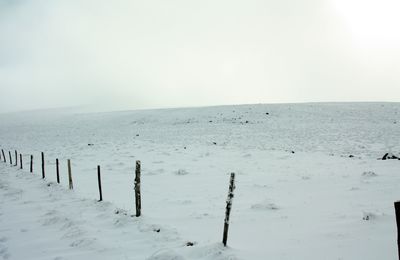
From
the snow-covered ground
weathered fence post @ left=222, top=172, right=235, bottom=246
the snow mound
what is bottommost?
the snow-covered ground

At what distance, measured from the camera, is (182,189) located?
515 inches

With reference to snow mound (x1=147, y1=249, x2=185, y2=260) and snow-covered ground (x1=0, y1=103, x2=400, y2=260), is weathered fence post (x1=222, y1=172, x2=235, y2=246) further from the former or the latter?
snow mound (x1=147, y1=249, x2=185, y2=260)

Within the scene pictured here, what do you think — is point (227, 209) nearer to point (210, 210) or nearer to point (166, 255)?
point (166, 255)

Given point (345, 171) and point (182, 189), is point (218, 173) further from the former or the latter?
point (345, 171)

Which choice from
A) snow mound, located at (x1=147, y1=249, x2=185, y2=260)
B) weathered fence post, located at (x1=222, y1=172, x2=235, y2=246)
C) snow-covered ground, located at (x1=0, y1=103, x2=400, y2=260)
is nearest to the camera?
snow mound, located at (x1=147, y1=249, x2=185, y2=260)

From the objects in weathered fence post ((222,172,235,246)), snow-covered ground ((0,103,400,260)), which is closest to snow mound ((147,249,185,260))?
snow-covered ground ((0,103,400,260))

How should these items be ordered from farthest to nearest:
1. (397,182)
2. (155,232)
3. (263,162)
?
(263,162)
(397,182)
(155,232)

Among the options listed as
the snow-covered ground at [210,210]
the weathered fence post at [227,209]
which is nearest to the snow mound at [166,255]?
the snow-covered ground at [210,210]

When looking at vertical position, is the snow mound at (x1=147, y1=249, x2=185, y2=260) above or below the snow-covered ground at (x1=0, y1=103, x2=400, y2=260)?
above

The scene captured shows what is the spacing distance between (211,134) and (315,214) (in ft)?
95.6

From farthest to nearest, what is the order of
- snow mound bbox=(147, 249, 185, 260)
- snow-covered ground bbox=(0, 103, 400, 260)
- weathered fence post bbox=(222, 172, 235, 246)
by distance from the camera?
snow-covered ground bbox=(0, 103, 400, 260) < weathered fence post bbox=(222, 172, 235, 246) < snow mound bbox=(147, 249, 185, 260)

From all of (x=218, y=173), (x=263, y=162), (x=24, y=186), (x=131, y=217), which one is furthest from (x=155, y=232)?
(x=263, y=162)

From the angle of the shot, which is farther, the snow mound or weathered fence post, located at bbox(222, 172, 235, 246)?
weathered fence post, located at bbox(222, 172, 235, 246)

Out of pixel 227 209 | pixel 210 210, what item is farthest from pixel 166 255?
pixel 210 210
